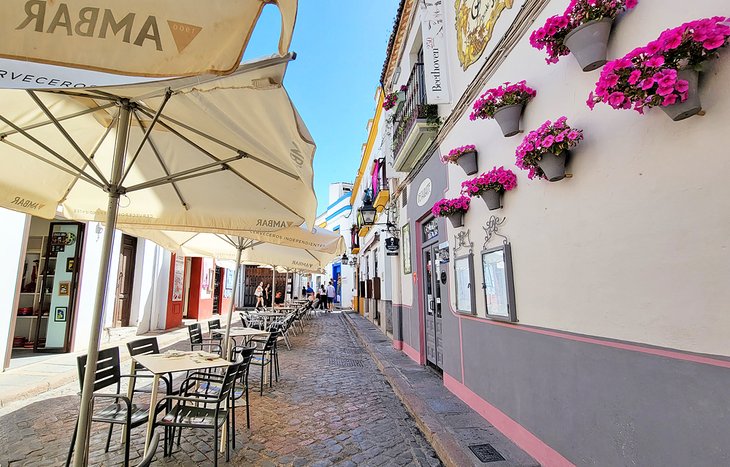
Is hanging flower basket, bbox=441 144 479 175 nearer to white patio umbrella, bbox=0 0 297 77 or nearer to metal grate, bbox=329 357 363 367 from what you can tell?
white patio umbrella, bbox=0 0 297 77

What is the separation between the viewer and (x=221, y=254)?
7957 millimetres

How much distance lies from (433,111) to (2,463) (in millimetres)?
7049

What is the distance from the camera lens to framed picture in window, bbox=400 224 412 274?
8.45 metres

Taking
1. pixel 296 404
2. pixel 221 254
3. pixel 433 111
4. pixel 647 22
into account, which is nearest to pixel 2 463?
pixel 296 404

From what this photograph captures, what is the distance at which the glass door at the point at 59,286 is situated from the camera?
25.9 ft

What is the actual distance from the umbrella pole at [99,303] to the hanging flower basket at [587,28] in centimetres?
328

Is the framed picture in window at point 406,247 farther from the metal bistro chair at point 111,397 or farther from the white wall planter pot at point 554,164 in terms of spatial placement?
the metal bistro chair at point 111,397

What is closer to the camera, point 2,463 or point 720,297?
point 720,297

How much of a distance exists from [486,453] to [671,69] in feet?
11.1

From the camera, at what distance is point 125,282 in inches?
425

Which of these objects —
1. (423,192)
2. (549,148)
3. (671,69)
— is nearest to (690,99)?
(671,69)

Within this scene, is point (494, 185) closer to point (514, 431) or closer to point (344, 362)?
point (514, 431)

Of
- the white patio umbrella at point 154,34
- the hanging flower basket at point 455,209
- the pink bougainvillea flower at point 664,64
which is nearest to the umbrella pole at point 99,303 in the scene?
the white patio umbrella at point 154,34

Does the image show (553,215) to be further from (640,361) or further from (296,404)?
(296,404)
